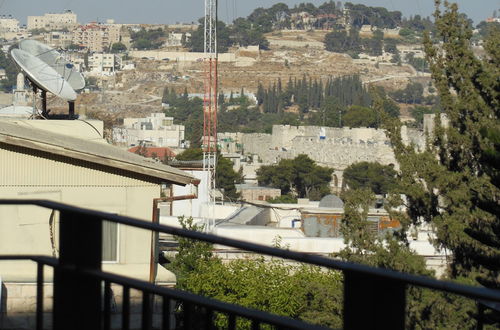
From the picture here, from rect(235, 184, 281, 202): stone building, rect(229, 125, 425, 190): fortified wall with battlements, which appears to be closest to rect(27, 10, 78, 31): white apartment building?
rect(229, 125, 425, 190): fortified wall with battlements

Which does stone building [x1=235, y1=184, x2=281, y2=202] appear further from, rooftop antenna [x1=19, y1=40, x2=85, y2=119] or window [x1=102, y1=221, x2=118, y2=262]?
window [x1=102, y1=221, x2=118, y2=262]

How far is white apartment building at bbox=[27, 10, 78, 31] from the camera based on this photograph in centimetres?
16538

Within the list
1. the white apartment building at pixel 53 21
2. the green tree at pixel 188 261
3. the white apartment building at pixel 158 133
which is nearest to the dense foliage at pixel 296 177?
the white apartment building at pixel 158 133

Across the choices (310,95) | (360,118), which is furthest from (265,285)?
(310,95)

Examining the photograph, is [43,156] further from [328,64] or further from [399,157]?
[328,64]

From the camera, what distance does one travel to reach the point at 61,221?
203 centimetres

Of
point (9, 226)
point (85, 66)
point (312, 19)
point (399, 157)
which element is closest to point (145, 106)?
point (85, 66)

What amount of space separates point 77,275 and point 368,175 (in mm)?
39387

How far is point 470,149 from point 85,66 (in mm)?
107183

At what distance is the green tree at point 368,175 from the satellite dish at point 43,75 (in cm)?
3055

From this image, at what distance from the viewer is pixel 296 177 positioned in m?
41.7

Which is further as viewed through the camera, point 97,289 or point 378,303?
point 97,289

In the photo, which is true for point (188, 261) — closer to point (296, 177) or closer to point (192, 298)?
point (192, 298)

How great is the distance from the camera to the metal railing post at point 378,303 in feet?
5.33
